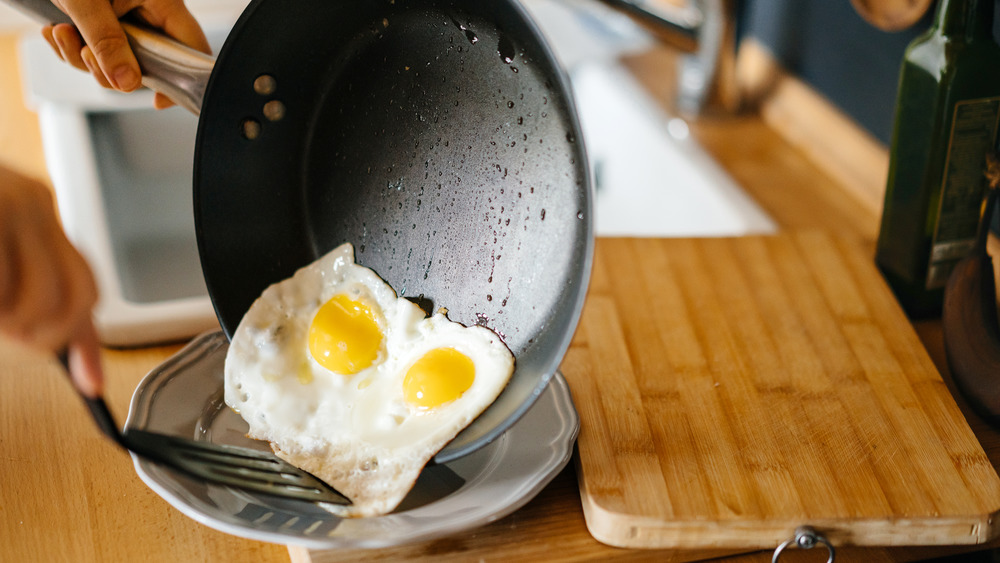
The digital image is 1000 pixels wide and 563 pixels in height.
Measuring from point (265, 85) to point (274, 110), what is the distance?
25 millimetres

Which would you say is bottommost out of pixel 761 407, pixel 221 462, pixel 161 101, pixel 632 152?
pixel 632 152

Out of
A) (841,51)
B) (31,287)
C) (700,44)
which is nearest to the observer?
(31,287)

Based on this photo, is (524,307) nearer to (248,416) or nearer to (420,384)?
(420,384)

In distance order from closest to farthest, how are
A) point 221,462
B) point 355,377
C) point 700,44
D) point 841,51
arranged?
point 221,462 → point 355,377 → point 841,51 → point 700,44

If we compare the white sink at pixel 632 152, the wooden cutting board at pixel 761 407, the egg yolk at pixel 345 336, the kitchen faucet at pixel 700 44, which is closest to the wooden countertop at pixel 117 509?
the wooden cutting board at pixel 761 407

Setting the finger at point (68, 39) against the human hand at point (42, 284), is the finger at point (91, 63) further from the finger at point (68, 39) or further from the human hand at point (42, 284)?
the human hand at point (42, 284)

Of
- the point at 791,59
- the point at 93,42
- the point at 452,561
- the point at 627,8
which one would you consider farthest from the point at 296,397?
the point at 791,59

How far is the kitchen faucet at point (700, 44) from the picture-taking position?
3.99ft

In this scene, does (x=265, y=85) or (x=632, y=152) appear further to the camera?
(x=632, y=152)

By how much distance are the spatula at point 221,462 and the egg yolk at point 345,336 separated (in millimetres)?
91

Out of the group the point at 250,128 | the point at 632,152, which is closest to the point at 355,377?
the point at 250,128

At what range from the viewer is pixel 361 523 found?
557 millimetres

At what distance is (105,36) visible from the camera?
663mm

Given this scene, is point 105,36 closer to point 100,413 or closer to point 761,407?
point 100,413
